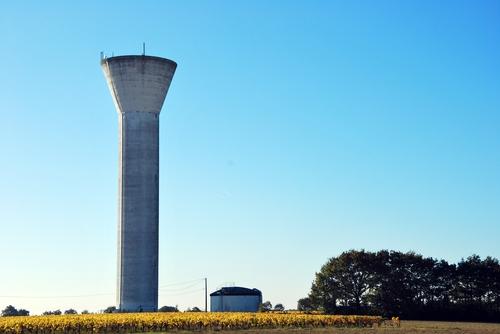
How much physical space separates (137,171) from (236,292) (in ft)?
79.3

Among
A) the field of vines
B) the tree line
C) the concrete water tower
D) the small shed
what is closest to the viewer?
the field of vines

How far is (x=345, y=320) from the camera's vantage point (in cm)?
6975

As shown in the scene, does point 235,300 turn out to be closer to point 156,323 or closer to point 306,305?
point 306,305

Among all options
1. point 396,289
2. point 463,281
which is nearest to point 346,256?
point 396,289

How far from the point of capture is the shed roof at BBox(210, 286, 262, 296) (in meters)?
105

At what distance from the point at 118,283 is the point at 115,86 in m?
21.9

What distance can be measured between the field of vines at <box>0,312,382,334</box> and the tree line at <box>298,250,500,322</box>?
2540 cm

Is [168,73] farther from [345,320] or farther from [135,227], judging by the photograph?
[345,320]

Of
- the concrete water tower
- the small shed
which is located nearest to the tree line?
the small shed

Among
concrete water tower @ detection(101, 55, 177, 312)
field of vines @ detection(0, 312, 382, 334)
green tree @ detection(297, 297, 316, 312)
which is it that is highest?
concrete water tower @ detection(101, 55, 177, 312)

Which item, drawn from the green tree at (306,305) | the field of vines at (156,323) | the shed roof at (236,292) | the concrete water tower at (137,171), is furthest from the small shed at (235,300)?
the field of vines at (156,323)

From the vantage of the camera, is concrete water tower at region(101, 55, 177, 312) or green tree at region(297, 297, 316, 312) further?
green tree at region(297, 297, 316, 312)

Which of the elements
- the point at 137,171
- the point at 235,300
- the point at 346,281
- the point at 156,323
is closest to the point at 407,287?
the point at 346,281

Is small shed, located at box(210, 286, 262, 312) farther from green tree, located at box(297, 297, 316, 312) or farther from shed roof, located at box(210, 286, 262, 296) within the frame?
green tree, located at box(297, 297, 316, 312)
